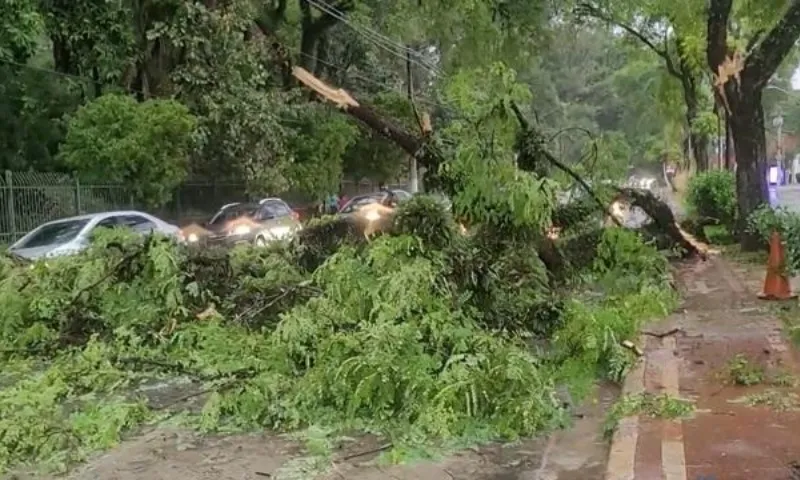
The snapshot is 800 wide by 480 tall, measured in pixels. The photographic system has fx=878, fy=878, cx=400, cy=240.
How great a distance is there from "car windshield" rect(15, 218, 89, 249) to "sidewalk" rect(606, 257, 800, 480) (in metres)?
11.4

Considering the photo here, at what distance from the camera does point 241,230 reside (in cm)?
2275

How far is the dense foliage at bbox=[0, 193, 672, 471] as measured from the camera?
706cm

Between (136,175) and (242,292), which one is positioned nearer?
(242,292)

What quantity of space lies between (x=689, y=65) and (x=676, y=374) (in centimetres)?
2191

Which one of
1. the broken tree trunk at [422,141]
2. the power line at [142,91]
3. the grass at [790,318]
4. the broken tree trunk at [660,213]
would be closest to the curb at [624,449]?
the grass at [790,318]

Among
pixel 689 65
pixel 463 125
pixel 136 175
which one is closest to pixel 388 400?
pixel 463 125

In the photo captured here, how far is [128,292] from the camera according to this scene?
10.5m

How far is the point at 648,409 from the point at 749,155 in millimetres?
13893

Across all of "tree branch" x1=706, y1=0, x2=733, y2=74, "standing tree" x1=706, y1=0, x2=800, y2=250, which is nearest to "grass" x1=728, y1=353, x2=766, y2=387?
"standing tree" x1=706, y1=0, x2=800, y2=250

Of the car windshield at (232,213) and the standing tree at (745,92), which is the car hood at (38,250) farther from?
the standing tree at (745,92)

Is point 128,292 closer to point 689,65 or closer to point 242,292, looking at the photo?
point 242,292

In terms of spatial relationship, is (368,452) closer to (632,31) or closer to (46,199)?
(46,199)

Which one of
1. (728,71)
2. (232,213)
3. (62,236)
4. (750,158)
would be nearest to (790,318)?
(750,158)

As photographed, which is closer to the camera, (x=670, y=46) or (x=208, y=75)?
(x=208, y=75)
